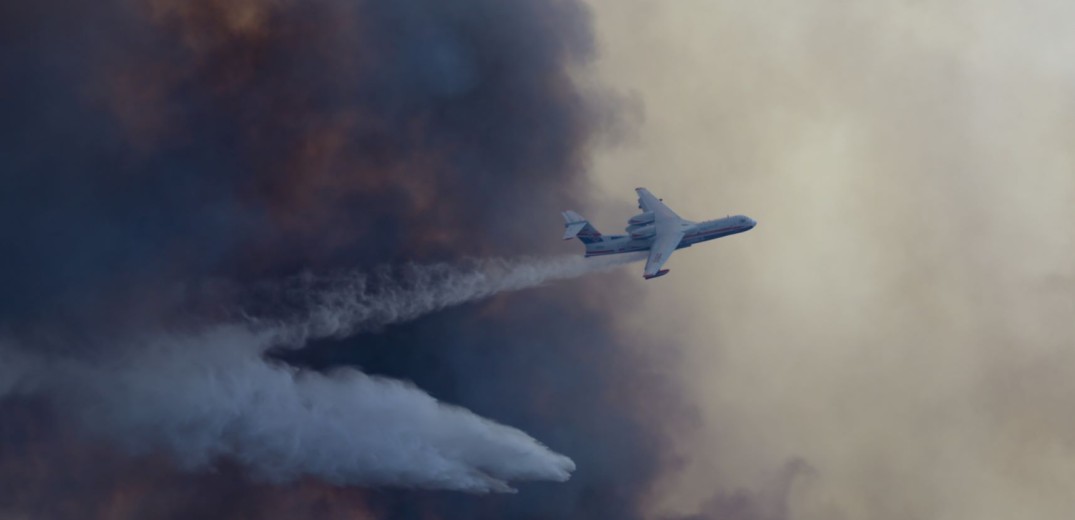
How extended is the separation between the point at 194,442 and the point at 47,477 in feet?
44.3

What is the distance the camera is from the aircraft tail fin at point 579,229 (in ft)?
320

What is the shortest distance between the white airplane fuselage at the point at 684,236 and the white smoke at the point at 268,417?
20.8 meters

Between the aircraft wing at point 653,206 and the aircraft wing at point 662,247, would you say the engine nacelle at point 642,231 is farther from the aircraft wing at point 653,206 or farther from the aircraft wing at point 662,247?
the aircraft wing at point 653,206

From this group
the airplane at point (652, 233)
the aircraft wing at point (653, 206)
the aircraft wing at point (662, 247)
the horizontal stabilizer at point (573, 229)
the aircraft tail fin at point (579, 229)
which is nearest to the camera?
the aircraft wing at point (662, 247)

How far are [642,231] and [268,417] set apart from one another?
37.1m

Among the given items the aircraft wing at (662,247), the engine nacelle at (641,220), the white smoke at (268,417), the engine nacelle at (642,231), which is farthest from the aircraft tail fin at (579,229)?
the white smoke at (268,417)

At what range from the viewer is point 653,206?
102m

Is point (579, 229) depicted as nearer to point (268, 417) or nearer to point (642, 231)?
point (642, 231)

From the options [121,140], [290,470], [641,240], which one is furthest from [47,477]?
[641,240]

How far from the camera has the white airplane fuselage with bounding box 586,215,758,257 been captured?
325ft

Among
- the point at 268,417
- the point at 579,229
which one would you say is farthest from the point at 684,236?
the point at 268,417

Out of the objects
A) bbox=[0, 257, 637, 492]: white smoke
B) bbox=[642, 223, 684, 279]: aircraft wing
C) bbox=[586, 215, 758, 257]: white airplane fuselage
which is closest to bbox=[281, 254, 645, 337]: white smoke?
bbox=[586, 215, 758, 257]: white airplane fuselage

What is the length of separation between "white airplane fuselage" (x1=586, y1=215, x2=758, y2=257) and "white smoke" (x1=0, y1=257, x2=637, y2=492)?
20836mm

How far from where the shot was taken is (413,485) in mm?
→ 86750
